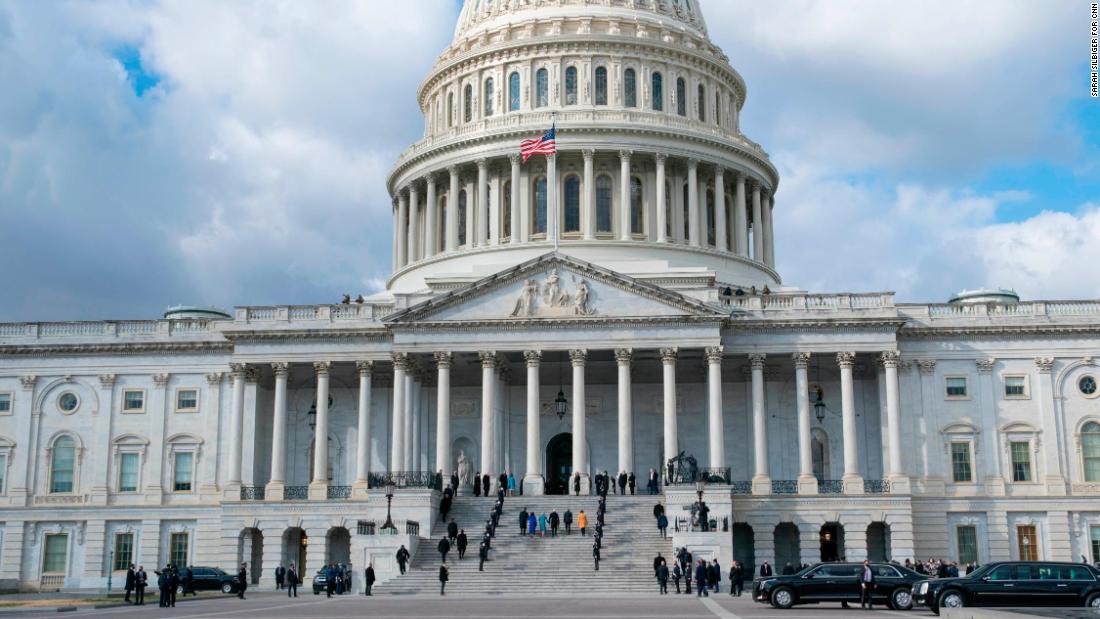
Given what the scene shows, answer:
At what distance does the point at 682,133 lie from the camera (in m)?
77.2

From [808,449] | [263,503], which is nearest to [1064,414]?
[808,449]

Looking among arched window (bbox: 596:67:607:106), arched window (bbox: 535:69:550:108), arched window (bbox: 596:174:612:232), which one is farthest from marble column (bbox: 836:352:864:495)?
A: arched window (bbox: 535:69:550:108)

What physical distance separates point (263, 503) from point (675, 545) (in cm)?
2171

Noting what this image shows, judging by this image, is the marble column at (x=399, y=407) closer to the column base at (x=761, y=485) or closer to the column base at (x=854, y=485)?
the column base at (x=761, y=485)

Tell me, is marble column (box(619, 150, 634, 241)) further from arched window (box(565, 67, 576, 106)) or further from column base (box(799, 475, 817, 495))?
column base (box(799, 475, 817, 495))

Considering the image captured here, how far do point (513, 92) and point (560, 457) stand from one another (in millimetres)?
24723

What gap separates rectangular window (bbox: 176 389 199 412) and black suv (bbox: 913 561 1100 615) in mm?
43221

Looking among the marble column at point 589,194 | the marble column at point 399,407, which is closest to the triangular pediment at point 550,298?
the marble column at point 399,407

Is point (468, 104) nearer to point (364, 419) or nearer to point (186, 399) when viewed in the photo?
point (364, 419)

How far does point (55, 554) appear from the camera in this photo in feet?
216

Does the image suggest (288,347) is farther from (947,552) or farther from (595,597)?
(947,552)

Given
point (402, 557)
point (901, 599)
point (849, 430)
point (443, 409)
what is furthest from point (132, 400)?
point (901, 599)

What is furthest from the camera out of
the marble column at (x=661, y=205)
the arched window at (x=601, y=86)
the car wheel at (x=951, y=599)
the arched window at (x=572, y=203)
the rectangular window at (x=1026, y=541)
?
the arched window at (x=601, y=86)

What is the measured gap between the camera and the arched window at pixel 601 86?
79.8 meters
